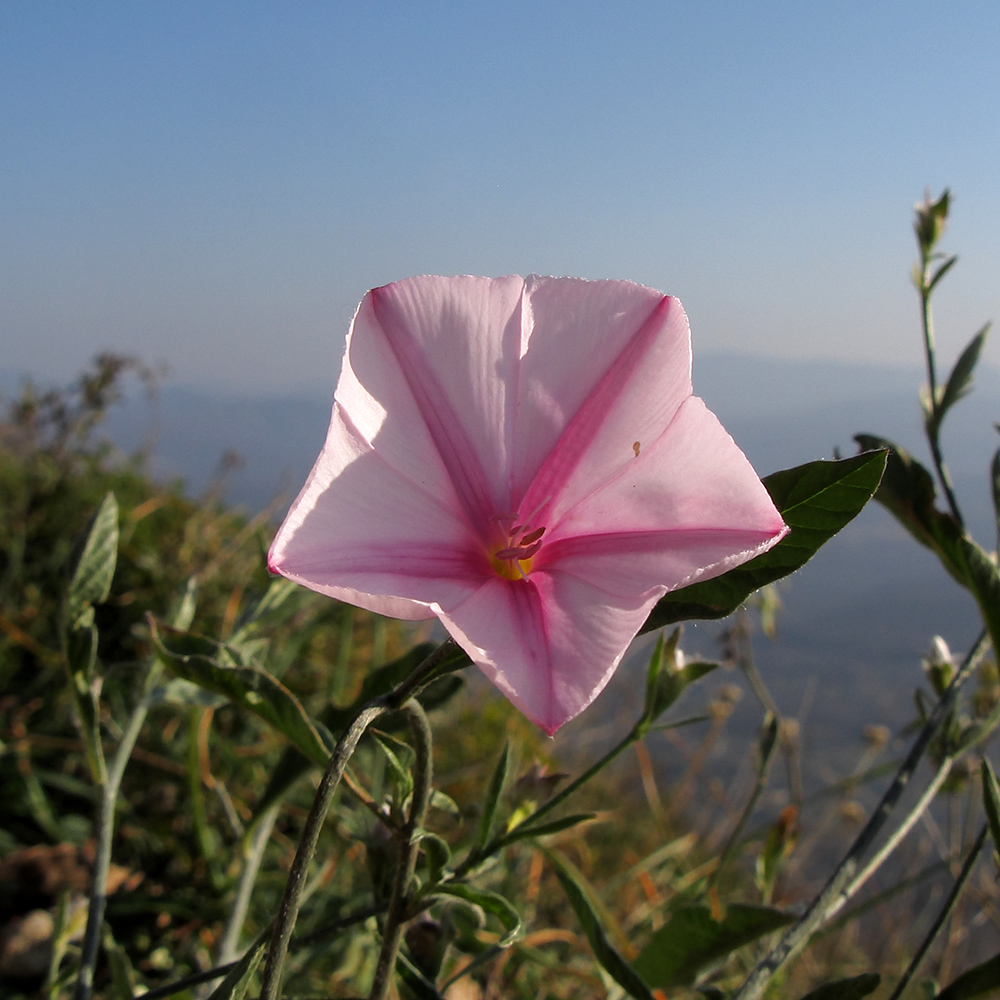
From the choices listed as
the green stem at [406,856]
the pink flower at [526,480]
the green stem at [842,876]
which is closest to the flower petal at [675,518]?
the pink flower at [526,480]

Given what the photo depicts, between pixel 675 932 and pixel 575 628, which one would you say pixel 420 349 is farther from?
pixel 675 932

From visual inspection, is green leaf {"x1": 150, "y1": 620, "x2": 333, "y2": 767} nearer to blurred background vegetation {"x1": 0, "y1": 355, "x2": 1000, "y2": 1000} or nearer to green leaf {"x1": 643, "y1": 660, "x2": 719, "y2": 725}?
blurred background vegetation {"x1": 0, "y1": 355, "x2": 1000, "y2": 1000}

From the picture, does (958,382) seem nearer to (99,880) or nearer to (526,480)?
(526,480)

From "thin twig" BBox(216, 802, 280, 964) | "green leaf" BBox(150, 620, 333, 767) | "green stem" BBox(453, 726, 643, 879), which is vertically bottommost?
"thin twig" BBox(216, 802, 280, 964)

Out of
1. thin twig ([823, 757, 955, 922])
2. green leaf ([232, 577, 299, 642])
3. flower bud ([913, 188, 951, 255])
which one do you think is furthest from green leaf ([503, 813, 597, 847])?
flower bud ([913, 188, 951, 255])

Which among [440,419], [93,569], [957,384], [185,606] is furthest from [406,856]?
[957,384]
